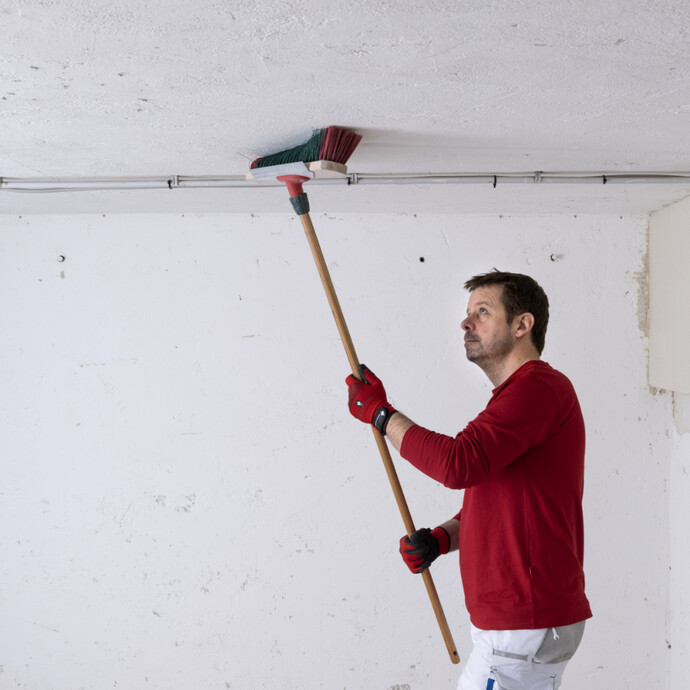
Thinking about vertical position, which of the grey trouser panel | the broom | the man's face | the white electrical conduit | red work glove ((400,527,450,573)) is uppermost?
the white electrical conduit

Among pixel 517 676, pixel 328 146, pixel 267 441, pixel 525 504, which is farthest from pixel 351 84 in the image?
pixel 267 441

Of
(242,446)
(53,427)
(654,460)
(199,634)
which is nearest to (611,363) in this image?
(654,460)

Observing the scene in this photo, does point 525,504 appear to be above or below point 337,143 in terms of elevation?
below

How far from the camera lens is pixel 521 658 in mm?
1491

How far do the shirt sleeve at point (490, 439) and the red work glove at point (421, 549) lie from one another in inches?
15.6

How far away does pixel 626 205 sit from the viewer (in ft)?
7.21

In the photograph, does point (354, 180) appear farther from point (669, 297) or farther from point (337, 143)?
point (669, 297)

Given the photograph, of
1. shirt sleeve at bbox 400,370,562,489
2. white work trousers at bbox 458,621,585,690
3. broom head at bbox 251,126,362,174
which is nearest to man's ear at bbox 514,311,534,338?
shirt sleeve at bbox 400,370,562,489

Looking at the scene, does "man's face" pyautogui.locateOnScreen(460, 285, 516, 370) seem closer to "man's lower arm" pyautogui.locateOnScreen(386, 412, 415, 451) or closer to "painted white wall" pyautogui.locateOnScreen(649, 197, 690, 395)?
"man's lower arm" pyautogui.locateOnScreen(386, 412, 415, 451)

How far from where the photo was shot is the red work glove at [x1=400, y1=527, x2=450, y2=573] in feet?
5.78

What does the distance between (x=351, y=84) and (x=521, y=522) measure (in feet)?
3.17

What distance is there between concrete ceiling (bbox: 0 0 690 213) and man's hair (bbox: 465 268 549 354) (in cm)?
30

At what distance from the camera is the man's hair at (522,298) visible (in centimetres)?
166

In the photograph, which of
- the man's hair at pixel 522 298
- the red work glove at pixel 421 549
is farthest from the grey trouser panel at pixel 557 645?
the man's hair at pixel 522 298
